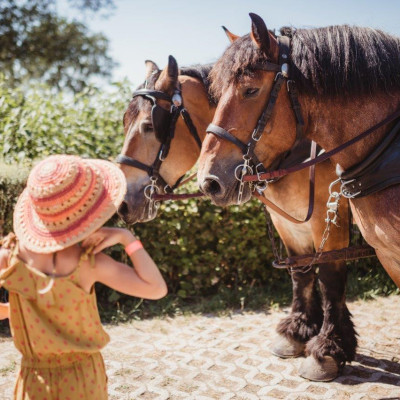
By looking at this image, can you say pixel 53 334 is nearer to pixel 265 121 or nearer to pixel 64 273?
pixel 64 273

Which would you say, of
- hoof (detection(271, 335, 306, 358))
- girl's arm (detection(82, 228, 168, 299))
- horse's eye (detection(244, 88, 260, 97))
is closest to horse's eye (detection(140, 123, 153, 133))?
horse's eye (detection(244, 88, 260, 97))

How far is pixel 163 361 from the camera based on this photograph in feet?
12.4

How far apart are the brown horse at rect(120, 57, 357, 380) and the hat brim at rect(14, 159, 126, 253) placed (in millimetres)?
1610

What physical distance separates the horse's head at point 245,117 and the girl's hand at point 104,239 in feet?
3.19

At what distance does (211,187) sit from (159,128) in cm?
93

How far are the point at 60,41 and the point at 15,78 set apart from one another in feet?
9.53

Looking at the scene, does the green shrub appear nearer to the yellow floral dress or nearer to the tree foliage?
the yellow floral dress

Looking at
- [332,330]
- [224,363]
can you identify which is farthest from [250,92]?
[224,363]

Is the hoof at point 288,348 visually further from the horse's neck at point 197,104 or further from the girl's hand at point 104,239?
the girl's hand at point 104,239

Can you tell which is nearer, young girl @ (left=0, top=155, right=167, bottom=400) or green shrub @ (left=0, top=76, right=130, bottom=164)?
young girl @ (left=0, top=155, right=167, bottom=400)

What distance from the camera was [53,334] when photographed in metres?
1.71

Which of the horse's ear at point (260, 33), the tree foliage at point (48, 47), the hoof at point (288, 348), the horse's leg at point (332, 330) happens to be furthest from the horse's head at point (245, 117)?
the tree foliage at point (48, 47)

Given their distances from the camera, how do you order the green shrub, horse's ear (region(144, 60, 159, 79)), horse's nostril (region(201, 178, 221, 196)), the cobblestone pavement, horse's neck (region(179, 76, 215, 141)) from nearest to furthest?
horse's nostril (region(201, 178, 221, 196)), the cobblestone pavement, horse's neck (region(179, 76, 215, 141)), horse's ear (region(144, 60, 159, 79)), the green shrub

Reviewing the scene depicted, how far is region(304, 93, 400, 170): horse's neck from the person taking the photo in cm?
251
